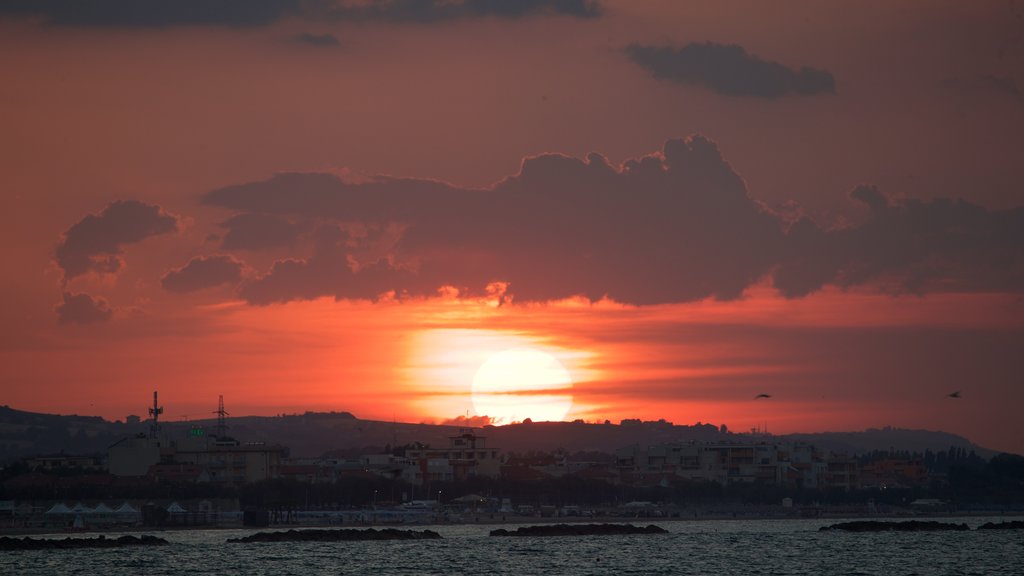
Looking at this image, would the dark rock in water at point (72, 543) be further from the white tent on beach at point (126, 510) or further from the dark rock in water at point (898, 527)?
the dark rock in water at point (898, 527)

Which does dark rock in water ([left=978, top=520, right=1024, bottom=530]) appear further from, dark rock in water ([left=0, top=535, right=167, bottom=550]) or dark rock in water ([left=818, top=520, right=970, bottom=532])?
dark rock in water ([left=0, top=535, right=167, bottom=550])

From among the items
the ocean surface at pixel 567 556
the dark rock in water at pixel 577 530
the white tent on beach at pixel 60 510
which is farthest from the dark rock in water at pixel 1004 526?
the white tent on beach at pixel 60 510

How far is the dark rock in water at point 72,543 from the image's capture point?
139000mm

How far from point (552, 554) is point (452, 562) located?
13946mm

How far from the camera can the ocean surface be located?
383 ft

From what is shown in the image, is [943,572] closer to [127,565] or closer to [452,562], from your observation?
[452,562]

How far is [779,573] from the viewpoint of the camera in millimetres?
114438

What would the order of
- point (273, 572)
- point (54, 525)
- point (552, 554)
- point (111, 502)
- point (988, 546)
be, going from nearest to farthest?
1. point (273, 572)
2. point (552, 554)
3. point (988, 546)
4. point (54, 525)
5. point (111, 502)

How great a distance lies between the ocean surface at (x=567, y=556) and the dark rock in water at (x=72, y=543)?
362 cm

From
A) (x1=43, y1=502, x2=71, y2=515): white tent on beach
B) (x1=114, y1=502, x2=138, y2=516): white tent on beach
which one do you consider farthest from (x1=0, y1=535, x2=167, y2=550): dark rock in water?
(x1=114, y1=502, x2=138, y2=516): white tent on beach

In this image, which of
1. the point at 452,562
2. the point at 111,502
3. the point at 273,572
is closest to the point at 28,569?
the point at 273,572

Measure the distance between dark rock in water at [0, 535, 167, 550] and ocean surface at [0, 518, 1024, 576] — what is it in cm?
362

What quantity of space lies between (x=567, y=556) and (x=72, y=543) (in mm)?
44505

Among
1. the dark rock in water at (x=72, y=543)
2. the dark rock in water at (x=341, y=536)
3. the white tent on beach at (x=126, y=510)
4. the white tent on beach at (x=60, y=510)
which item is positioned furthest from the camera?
the white tent on beach at (x=126, y=510)
